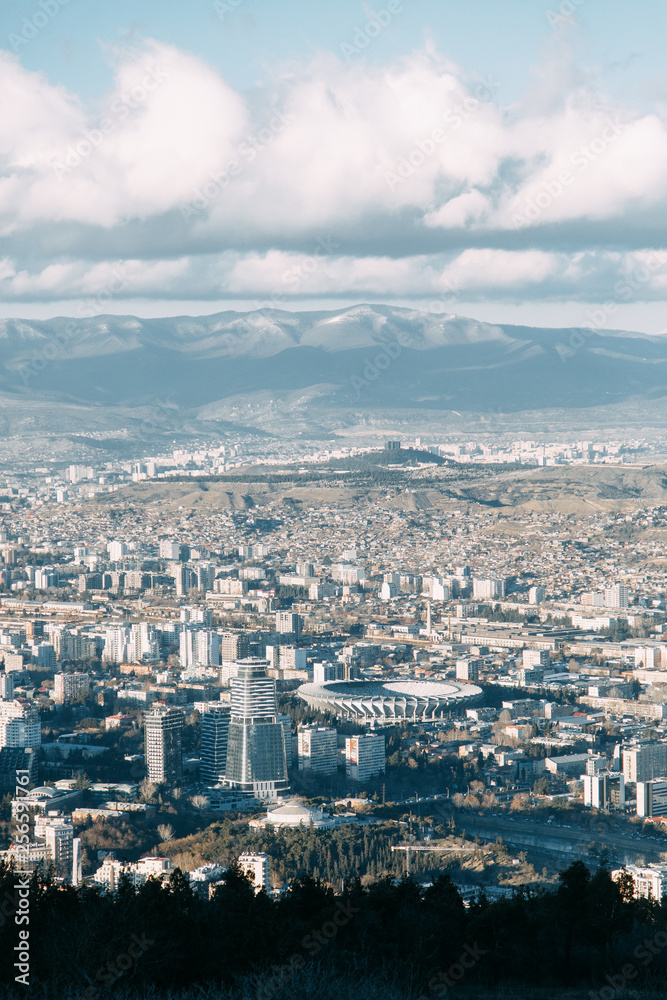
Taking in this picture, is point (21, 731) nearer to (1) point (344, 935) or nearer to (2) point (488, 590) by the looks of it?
(1) point (344, 935)

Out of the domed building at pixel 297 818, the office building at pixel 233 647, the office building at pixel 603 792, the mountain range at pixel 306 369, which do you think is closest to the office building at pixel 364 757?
the domed building at pixel 297 818

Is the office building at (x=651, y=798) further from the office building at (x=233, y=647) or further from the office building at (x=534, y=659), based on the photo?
the office building at (x=233, y=647)

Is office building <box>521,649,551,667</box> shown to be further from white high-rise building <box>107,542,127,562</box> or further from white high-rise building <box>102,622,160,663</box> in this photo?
white high-rise building <box>107,542,127,562</box>

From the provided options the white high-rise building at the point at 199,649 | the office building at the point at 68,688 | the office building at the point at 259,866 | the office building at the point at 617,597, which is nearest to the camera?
the office building at the point at 259,866

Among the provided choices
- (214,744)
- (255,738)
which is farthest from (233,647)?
(255,738)

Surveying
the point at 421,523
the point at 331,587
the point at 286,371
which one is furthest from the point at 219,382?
the point at 331,587

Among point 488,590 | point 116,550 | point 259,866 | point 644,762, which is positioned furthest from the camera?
point 116,550

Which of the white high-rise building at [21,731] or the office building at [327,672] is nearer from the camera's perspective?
the white high-rise building at [21,731]
